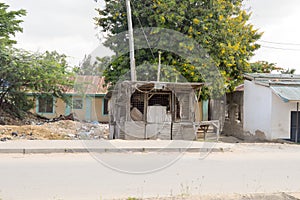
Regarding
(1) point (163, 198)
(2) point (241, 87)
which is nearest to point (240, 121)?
(2) point (241, 87)

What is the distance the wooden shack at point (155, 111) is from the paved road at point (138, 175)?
321 cm

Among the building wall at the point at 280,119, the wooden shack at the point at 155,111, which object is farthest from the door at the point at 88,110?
the building wall at the point at 280,119

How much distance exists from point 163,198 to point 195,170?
2.82 metres

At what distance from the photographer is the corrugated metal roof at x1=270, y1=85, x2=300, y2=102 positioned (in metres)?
14.3

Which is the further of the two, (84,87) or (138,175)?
(84,87)

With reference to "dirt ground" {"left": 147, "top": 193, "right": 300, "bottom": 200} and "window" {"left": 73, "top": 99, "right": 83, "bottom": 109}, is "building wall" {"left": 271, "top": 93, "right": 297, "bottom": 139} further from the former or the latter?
"window" {"left": 73, "top": 99, "right": 83, "bottom": 109}

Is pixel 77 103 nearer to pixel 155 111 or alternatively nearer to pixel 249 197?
pixel 155 111

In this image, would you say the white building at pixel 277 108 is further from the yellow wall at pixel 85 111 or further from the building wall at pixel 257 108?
the yellow wall at pixel 85 111

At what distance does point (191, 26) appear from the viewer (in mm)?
17109

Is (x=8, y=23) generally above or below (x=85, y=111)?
above

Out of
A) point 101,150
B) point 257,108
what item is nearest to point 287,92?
point 257,108

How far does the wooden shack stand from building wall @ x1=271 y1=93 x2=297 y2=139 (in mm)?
4186

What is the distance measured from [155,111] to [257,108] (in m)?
6.24

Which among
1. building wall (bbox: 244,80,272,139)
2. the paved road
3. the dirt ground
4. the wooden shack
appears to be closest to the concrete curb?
the paved road
